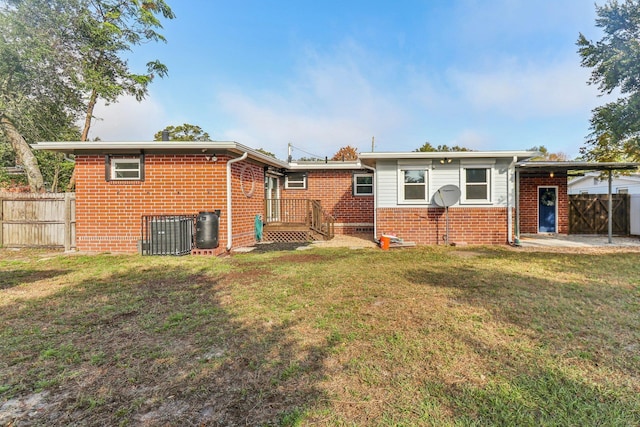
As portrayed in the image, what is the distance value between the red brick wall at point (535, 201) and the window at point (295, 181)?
8.78 meters

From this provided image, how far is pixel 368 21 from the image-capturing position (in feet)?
43.7

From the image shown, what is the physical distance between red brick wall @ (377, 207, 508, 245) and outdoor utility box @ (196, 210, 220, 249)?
5.05 metres

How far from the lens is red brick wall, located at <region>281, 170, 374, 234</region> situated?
552 inches

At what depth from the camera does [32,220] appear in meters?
9.22

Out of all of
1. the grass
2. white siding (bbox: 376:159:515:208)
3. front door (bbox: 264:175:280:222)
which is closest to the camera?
the grass

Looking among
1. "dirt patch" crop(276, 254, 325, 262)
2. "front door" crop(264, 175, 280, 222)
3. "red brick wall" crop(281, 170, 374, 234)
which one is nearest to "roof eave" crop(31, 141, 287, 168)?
"dirt patch" crop(276, 254, 325, 262)

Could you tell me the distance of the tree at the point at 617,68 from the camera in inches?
Answer: 399

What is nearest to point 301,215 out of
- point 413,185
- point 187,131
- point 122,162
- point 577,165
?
point 413,185

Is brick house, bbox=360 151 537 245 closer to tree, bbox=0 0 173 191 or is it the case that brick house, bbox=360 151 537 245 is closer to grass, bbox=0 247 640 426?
grass, bbox=0 247 640 426

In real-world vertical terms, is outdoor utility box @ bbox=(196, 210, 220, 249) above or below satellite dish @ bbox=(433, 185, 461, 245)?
below

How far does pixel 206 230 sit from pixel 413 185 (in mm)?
6425

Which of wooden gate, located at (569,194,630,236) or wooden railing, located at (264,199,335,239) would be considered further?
wooden gate, located at (569,194,630,236)

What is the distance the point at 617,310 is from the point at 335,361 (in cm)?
368

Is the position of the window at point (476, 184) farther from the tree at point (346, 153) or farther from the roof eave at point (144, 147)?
the tree at point (346, 153)
